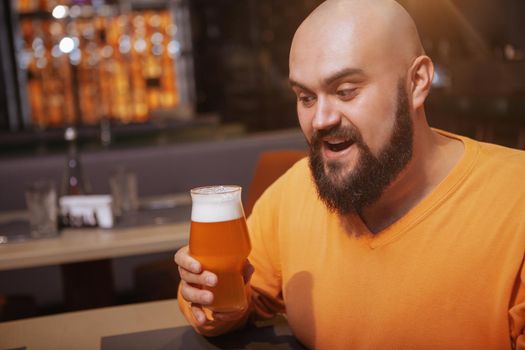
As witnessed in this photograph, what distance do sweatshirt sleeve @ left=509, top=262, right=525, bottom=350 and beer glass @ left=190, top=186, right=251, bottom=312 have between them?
20.4 inches

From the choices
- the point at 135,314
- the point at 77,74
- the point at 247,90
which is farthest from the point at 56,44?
the point at 135,314

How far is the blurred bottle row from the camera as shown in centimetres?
739

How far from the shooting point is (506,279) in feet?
3.73

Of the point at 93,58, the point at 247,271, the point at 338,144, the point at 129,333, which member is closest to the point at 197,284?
the point at 247,271

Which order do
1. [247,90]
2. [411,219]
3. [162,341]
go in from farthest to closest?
1. [247,90]
2. [162,341]
3. [411,219]

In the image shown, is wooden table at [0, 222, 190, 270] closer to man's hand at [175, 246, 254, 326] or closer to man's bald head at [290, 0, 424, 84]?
man's hand at [175, 246, 254, 326]

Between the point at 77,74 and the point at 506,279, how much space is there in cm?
726

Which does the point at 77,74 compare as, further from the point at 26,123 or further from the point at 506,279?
the point at 506,279

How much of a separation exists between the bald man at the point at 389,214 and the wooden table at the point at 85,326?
175 millimetres

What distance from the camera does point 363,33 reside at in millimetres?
1237

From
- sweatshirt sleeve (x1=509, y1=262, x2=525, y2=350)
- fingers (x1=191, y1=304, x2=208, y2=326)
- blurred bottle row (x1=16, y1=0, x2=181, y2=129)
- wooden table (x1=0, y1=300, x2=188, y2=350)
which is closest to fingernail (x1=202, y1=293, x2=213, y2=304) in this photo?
fingers (x1=191, y1=304, x2=208, y2=326)

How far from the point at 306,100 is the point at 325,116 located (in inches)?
3.6

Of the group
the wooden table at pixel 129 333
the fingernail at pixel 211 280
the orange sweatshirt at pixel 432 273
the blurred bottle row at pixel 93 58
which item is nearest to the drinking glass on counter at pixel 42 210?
the wooden table at pixel 129 333

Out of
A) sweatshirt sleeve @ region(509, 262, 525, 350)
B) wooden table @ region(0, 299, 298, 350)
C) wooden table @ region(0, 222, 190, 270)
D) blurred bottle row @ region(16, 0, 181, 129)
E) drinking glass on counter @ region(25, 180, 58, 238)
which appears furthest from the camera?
blurred bottle row @ region(16, 0, 181, 129)
